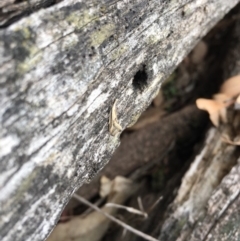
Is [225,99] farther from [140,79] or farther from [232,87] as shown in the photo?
[140,79]

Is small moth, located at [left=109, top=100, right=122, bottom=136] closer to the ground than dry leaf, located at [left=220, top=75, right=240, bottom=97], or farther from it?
farther from it

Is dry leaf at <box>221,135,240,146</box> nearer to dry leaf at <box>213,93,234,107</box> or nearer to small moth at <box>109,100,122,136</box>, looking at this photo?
dry leaf at <box>213,93,234,107</box>

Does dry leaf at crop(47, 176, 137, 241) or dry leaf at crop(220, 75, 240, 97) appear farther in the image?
dry leaf at crop(47, 176, 137, 241)

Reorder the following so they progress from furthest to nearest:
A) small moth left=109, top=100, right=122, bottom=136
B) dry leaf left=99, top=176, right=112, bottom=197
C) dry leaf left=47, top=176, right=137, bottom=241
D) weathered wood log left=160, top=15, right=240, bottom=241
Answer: dry leaf left=99, top=176, right=112, bottom=197 → dry leaf left=47, top=176, right=137, bottom=241 → weathered wood log left=160, top=15, right=240, bottom=241 → small moth left=109, top=100, right=122, bottom=136

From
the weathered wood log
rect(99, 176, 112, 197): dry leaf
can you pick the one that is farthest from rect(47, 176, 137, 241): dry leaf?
the weathered wood log

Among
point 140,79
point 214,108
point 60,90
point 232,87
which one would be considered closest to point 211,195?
point 214,108
